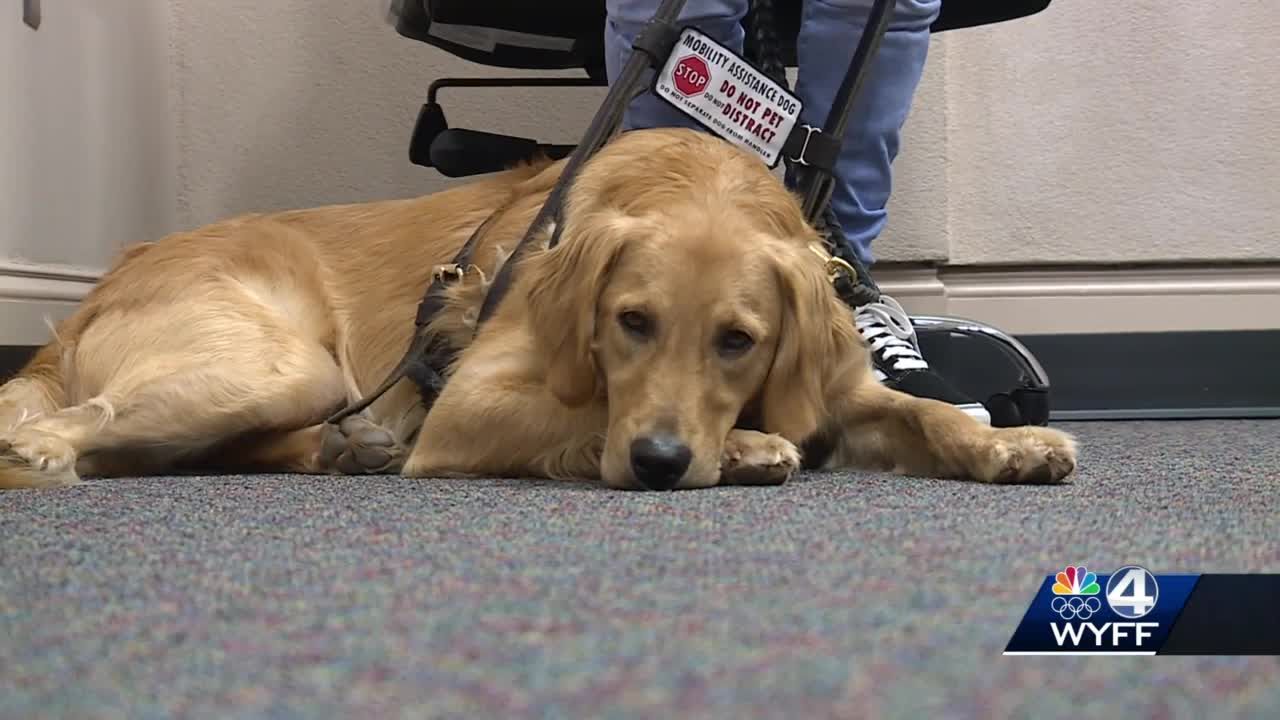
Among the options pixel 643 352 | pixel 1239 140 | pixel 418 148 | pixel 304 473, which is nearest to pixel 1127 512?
pixel 643 352

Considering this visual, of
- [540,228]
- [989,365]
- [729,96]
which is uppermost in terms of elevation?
[729,96]

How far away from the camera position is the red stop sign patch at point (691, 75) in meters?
2.04

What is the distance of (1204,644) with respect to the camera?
80 centimetres

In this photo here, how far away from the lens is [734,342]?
1717 millimetres

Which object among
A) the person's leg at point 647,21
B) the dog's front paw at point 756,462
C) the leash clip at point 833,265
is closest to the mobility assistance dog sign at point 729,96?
the person's leg at point 647,21

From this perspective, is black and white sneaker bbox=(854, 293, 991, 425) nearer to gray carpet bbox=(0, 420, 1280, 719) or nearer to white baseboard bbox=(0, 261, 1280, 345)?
gray carpet bbox=(0, 420, 1280, 719)

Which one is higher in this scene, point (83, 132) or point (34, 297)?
point (83, 132)

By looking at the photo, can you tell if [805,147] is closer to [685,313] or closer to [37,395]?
[685,313]

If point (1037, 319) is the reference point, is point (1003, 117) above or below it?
above

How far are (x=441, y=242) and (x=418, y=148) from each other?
525 mm

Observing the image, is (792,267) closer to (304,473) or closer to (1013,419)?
(1013,419)

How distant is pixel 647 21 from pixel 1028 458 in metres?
1.00

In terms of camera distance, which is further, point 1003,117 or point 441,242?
point 1003,117

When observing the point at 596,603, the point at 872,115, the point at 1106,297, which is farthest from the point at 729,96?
the point at 1106,297
